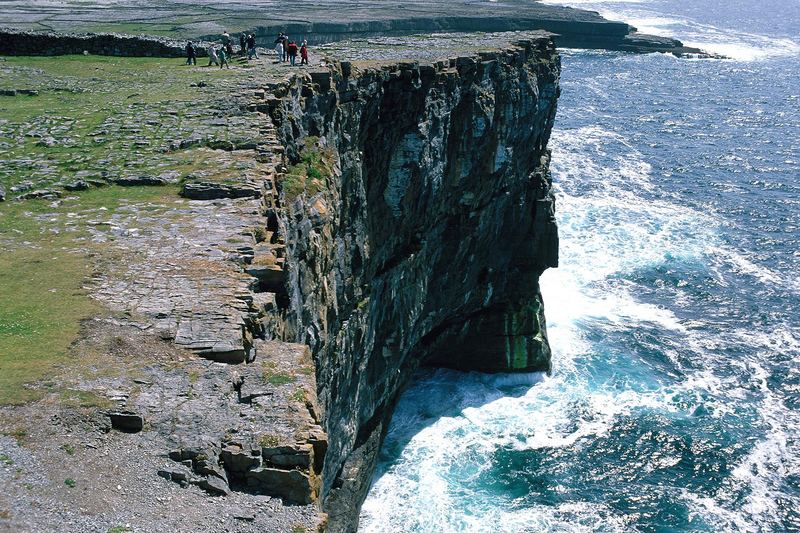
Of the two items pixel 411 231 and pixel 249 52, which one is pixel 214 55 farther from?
pixel 411 231

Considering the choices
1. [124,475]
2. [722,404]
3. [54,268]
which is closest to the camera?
[124,475]

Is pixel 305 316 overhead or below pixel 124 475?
below

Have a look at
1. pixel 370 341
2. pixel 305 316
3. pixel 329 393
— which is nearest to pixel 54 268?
pixel 305 316

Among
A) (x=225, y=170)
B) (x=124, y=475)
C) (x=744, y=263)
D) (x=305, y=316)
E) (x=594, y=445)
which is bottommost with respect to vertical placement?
(x=594, y=445)

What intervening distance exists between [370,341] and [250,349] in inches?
823

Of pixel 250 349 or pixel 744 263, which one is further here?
pixel 744 263

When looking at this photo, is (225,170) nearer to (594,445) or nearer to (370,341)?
(370,341)

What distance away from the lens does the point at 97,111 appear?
1211 inches

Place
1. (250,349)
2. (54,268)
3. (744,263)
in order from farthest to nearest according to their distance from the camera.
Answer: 1. (744,263)
2. (54,268)
3. (250,349)

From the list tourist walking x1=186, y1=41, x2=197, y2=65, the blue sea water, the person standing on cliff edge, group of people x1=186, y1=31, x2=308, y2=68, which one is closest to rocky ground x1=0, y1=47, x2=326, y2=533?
group of people x1=186, y1=31, x2=308, y2=68

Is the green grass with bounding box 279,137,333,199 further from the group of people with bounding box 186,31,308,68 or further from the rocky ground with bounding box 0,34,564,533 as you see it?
the group of people with bounding box 186,31,308,68

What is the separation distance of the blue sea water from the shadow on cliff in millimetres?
132

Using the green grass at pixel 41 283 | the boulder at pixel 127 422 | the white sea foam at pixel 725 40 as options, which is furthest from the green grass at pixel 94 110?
the white sea foam at pixel 725 40

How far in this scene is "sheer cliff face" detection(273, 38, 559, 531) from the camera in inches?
1113
